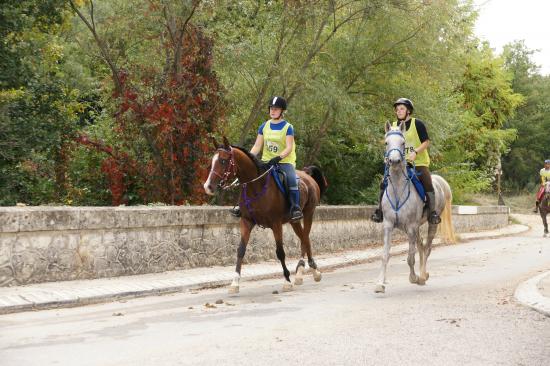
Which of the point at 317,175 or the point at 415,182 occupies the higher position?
the point at 317,175

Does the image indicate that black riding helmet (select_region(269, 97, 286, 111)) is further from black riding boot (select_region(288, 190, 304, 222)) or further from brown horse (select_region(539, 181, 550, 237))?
brown horse (select_region(539, 181, 550, 237))

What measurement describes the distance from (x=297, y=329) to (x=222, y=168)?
3.80m

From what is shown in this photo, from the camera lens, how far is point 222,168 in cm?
1126

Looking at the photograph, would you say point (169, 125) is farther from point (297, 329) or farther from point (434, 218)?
point (297, 329)

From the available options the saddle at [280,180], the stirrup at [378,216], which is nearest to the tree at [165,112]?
the saddle at [280,180]

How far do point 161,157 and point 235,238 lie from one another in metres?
3.16

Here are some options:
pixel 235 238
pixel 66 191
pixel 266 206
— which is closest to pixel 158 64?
pixel 66 191

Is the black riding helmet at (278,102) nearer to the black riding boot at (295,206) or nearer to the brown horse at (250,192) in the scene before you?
the brown horse at (250,192)

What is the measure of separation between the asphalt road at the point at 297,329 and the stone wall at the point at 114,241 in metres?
1.84

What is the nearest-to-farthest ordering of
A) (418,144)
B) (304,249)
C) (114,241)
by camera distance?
(418,144)
(114,241)
(304,249)

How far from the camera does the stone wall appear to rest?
11.6 metres

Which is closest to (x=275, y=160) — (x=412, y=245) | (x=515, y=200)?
(x=412, y=245)

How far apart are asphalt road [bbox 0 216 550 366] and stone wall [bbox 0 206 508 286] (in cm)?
184

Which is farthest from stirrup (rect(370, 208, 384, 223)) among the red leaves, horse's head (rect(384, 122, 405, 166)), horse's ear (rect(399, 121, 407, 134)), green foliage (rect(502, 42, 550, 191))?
green foliage (rect(502, 42, 550, 191))
